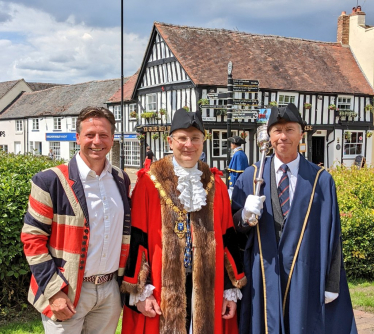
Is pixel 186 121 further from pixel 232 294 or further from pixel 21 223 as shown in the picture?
pixel 21 223

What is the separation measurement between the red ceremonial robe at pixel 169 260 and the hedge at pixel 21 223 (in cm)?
157

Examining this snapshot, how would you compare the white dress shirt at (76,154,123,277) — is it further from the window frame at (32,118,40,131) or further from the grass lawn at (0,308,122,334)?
the window frame at (32,118,40,131)

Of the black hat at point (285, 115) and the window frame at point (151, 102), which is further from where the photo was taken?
the window frame at point (151, 102)

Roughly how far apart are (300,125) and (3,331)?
3.26m

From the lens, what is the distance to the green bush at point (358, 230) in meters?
5.39

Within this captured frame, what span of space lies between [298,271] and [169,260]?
90cm

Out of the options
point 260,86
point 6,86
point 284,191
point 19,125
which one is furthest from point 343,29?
point 6,86

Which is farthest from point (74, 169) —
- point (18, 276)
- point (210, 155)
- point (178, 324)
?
point (210, 155)

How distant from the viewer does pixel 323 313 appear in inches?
113

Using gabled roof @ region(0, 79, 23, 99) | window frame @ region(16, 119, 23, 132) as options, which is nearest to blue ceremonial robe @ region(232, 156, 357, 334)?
window frame @ region(16, 119, 23, 132)

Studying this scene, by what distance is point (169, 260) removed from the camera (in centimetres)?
274

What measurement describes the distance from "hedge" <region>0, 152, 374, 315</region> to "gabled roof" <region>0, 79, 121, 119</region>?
26.1 meters

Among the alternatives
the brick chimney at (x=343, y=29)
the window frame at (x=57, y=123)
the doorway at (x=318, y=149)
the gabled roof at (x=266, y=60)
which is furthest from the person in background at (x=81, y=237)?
the window frame at (x=57, y=123)

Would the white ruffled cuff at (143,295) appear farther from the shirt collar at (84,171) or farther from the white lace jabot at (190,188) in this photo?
the shirt collar at (84,171)
